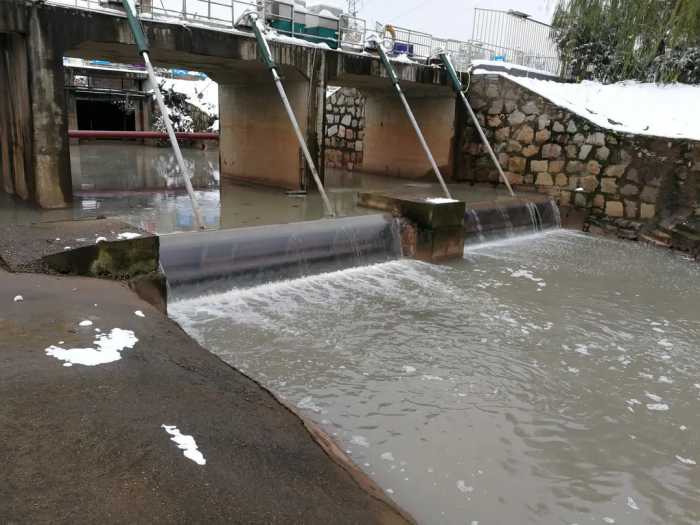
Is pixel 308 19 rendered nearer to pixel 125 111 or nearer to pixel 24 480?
pixel 24 480

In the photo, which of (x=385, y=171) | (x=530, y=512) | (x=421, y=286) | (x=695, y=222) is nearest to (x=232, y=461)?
(x=530, y=512)

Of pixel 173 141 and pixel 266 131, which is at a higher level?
pixel 266 131

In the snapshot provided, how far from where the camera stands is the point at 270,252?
634cm

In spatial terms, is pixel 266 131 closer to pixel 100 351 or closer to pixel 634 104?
pixel 634 104

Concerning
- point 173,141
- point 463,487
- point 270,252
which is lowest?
point 463,487

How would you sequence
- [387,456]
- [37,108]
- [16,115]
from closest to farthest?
[387,456]
[37,108]
[16,115]

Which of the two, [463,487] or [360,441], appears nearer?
[463,487]

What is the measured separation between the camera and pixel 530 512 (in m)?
2.86

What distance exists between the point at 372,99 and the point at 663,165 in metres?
7.09

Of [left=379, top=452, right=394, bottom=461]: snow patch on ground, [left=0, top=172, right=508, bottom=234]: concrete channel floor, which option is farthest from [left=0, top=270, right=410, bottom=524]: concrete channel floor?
[left=0, top=172, right=508, bottom=234]: concrete channel floor

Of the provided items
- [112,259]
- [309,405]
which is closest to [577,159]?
[309,405]

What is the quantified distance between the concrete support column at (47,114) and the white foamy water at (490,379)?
3185 millimetres

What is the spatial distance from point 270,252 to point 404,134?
8160 millimetres

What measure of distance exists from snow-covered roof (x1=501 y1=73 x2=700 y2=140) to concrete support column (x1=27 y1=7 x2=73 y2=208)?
848 cm
